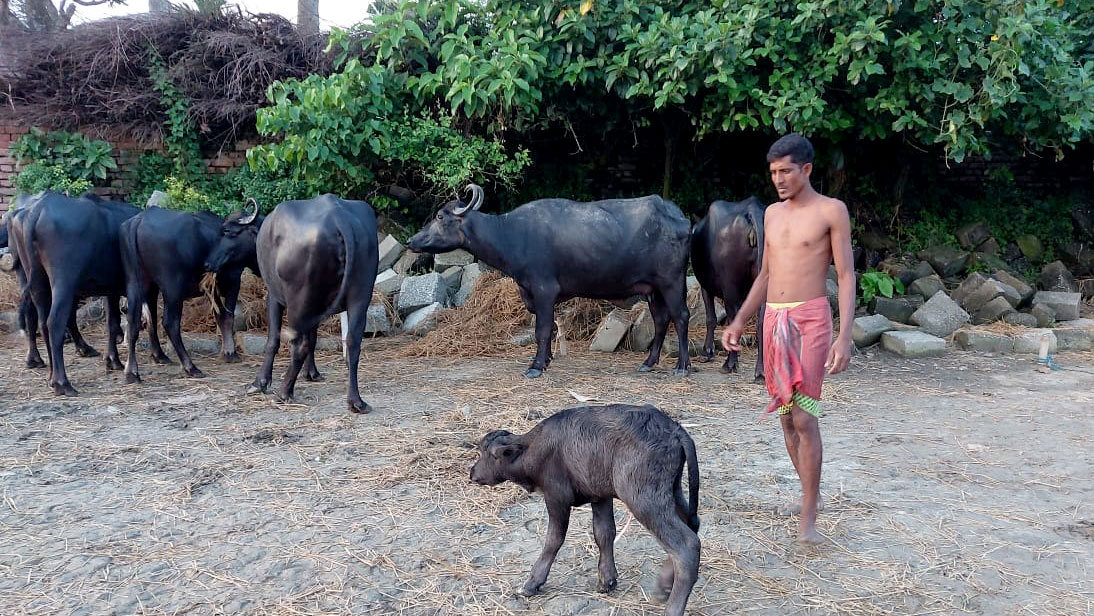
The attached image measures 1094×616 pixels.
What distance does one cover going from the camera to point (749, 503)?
4.05 m

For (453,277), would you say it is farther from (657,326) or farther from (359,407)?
(359,407)

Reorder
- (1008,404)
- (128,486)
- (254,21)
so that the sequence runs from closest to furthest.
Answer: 1. (128,486)
2. (1008,404)
3. (254,21)

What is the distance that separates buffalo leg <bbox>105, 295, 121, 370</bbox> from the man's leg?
20.6ft

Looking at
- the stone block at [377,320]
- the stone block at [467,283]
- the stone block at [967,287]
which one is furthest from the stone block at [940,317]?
the stone block at [377,320]

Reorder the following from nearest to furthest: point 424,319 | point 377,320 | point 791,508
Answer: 1. point 791,508
2. point 424,319
3. point 377,320

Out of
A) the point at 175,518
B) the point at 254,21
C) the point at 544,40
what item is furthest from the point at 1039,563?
the point at 254,21

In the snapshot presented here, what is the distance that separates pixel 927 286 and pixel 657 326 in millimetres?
4346

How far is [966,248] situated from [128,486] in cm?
1130

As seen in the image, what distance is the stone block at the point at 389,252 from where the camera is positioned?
31.0 feet

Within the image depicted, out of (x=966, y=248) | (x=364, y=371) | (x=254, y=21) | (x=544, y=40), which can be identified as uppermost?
(x=254, y=21)

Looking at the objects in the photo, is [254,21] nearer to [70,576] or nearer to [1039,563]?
[70,576]

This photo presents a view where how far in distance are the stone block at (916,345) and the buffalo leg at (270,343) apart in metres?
6.04

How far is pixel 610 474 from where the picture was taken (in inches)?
112

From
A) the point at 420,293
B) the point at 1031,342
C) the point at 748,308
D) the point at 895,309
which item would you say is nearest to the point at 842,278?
the point at 748,308
